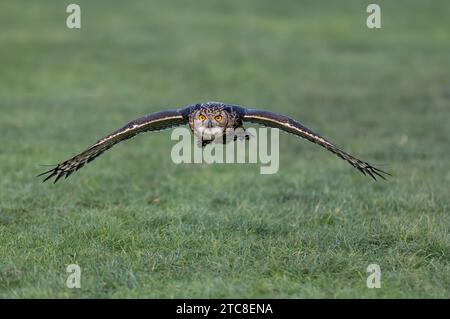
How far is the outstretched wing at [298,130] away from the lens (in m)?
7.22

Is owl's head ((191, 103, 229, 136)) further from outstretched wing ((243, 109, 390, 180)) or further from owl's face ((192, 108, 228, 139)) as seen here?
outstretched wing ((243, 109, 390, 180))

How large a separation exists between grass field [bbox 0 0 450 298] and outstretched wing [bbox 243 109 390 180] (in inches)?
30.8

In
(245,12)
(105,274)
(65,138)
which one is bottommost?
(105,274)

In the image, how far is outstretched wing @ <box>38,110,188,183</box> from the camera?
7.41 m

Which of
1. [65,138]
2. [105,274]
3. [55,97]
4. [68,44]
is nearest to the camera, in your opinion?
[105,274]

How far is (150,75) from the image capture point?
21.0m

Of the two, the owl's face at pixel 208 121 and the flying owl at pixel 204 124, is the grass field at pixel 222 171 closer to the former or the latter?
the flying owl at pixel 204 124

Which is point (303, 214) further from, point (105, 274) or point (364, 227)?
point (105, 274)

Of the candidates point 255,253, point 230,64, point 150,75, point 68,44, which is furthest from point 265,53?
point 255,253

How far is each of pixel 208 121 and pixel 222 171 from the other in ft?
12.1

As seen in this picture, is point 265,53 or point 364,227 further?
point 265,53

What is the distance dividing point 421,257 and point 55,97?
11.9m

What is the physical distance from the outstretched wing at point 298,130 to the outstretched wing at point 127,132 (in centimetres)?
69

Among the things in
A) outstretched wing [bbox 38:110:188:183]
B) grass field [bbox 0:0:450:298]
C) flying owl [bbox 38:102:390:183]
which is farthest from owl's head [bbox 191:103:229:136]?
grass field [bbox 0:0:450:298]
